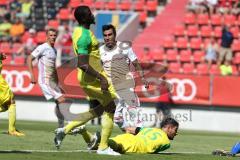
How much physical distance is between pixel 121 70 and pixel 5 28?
62.1 ft

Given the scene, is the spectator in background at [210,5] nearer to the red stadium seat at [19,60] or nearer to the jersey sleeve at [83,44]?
the red stadium seat at [19,60]

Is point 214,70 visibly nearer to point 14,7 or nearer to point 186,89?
point 186,89

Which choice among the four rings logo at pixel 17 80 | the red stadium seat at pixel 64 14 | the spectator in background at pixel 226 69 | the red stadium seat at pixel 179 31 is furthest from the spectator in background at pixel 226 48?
the red stadium seat at pixel 64 14

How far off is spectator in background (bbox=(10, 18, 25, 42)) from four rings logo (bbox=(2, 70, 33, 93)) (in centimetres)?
558

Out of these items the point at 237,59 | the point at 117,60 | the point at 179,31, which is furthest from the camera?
the point at 179,31

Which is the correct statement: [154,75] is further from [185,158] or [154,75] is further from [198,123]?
[185,158]

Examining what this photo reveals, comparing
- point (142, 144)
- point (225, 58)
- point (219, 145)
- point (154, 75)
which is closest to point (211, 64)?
point (225, 58)

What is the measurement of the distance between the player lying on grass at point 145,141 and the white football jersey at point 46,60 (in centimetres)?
589

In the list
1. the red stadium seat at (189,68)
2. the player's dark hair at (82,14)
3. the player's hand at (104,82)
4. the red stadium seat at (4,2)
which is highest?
the red stadium seat at (4,2)

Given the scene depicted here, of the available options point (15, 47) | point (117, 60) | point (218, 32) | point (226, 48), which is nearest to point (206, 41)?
point (218, 32)

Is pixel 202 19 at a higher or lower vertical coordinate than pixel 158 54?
higher

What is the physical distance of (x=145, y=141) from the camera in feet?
44.6

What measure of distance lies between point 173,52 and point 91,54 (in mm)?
18722

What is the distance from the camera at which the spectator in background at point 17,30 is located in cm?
Answer: 3569
